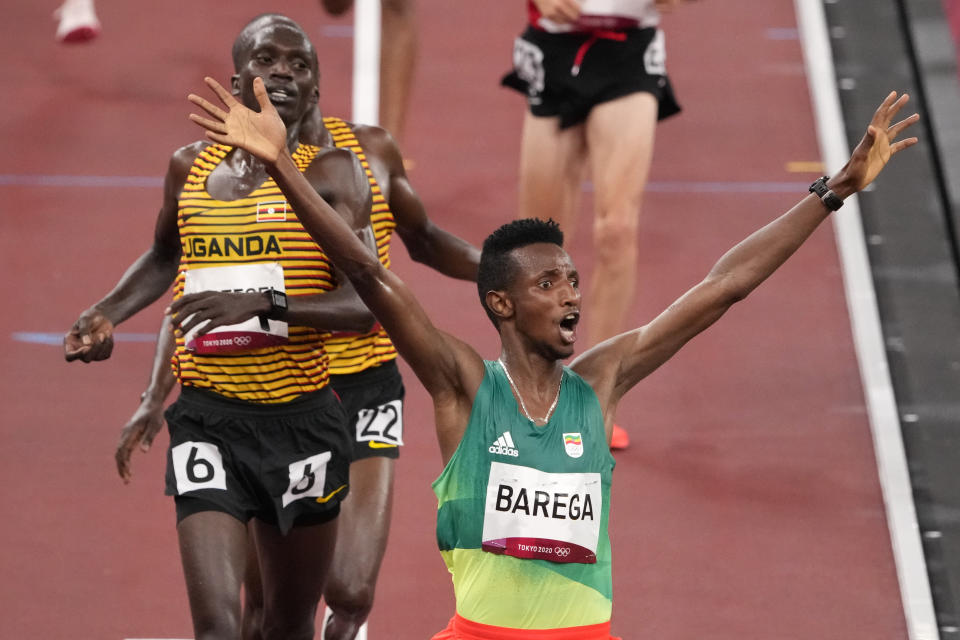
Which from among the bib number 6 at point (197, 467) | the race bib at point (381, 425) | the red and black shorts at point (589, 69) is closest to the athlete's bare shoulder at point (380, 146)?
the race bib at point (381, 425)

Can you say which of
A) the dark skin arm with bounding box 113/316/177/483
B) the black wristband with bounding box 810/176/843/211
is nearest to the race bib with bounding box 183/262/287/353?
the dark skin arm with bounding box 113/316/177/483

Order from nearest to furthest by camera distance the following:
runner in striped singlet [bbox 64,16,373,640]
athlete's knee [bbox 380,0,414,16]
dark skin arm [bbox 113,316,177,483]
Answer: runner in striped singlet [bbox 64,16,373,640] < dark skin arm [bbox 113,316,177,483] < athlete's knee [bbox 380,0,414,16]

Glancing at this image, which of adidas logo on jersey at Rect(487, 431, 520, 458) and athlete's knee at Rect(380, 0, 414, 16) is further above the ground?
athlete's knee at Rect(380, 0, 414, 16)

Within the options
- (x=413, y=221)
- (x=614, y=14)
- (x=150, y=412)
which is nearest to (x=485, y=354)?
(x=614, y=14)

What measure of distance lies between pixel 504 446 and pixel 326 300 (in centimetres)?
79

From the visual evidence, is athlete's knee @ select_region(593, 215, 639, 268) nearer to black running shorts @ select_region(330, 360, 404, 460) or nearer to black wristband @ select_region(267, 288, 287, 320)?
black running shorts @ select_region(330, 360, 404, 460)

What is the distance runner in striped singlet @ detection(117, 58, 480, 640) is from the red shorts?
121cm

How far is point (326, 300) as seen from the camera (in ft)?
14.4

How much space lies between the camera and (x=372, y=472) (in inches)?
204

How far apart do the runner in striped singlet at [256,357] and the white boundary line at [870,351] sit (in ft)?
8.06

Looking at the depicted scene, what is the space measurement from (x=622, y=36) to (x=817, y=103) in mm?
2861

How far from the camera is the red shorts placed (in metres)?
3.77

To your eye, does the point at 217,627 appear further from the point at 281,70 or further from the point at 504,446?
the point at 281,70

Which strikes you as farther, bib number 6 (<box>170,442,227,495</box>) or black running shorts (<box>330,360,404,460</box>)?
black running shorts (<box>330,360,404,460</box>)
